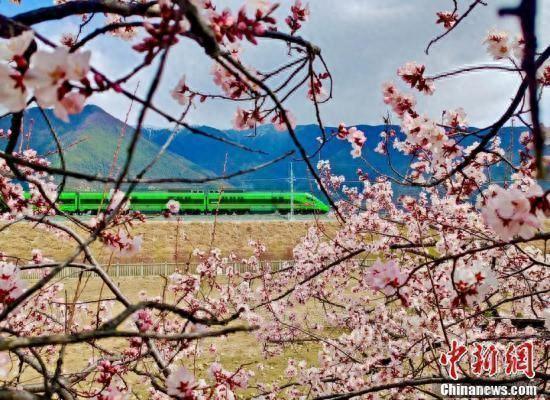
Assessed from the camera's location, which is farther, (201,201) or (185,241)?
(201,201)

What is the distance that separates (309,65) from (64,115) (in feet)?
3.63

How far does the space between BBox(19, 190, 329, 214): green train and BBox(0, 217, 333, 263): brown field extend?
6074 mm

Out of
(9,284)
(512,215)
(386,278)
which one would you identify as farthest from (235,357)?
(512,215)

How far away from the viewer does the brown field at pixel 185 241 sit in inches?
776

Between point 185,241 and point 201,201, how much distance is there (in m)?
9.06

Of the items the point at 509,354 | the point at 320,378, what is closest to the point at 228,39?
the point at 509,354

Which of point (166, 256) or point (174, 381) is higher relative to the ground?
point (174, 381)

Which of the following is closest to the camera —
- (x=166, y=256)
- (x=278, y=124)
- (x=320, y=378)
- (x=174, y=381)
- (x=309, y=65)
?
(x=174, y=381)

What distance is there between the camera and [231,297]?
7613mm

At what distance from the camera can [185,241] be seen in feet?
71.4

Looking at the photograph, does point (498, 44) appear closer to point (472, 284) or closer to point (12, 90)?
point (472, 284)

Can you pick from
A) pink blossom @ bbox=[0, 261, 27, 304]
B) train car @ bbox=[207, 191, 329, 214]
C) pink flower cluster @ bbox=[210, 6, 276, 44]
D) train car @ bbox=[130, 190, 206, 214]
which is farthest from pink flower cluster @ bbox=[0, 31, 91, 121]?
train car @ bbox=[207, 191, 329, 214]

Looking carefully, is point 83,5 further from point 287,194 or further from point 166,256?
point 287,194

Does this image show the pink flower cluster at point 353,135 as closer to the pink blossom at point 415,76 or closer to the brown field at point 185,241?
the pink blossom at point 415,76
